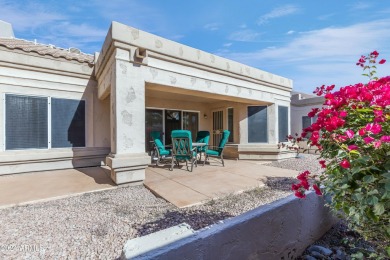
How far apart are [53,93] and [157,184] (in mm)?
4166

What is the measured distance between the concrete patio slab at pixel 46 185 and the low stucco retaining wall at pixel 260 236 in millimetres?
2952

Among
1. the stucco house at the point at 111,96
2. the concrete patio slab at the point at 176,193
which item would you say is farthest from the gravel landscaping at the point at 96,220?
the stucco house at the point at 111,96

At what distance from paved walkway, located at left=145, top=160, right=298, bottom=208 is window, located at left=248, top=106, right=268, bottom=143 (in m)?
2.24

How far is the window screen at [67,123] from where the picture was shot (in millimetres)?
5570

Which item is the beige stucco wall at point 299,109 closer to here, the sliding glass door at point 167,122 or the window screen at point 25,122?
the sliding glass door at point 167,122

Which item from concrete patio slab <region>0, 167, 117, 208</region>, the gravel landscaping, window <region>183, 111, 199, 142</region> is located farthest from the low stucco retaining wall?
window <region>183, 111, 199, 142</region>

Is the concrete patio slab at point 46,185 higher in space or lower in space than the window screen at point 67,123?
lower

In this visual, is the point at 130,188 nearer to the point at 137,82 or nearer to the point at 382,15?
the point at 137,82

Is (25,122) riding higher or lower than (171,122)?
lower

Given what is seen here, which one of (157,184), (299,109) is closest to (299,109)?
(299,109)

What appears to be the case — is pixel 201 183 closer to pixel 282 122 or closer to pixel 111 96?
pixel 111 96

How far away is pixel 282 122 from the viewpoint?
7.99 metres

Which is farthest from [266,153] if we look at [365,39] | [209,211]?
[209,211]

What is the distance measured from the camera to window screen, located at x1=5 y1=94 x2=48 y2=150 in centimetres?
504
